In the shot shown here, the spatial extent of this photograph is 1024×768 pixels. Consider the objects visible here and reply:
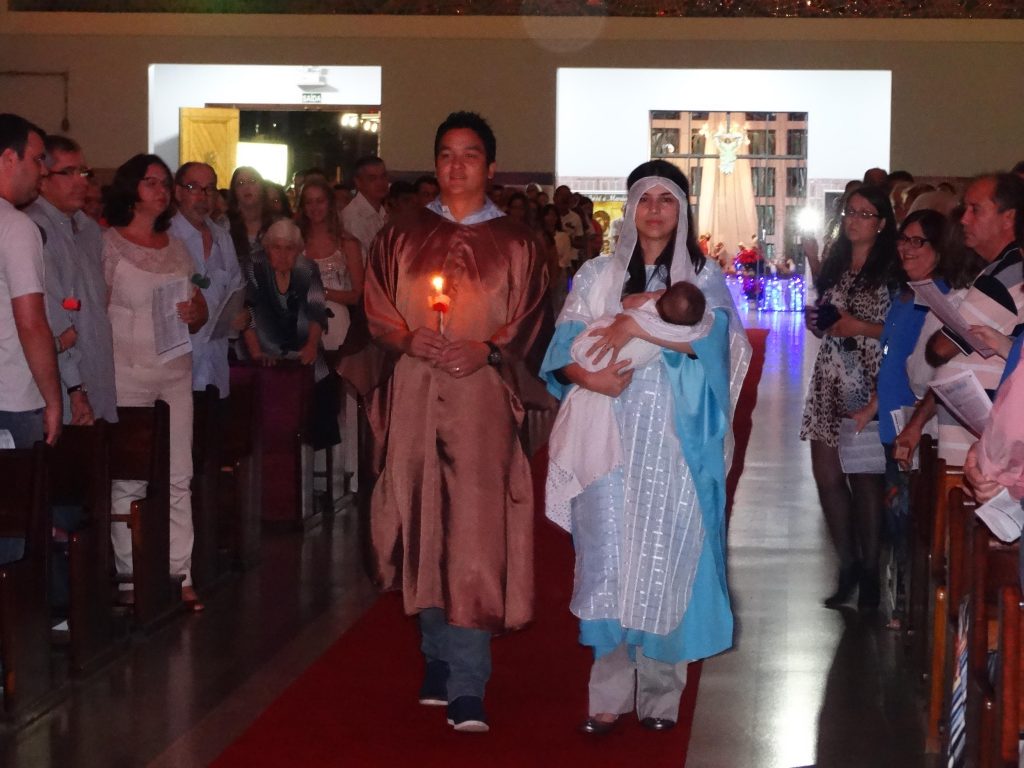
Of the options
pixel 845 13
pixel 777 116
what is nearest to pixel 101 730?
pixel 845 13

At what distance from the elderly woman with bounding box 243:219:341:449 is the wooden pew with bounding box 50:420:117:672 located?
2858mm

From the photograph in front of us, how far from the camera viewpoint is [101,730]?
17.3ft

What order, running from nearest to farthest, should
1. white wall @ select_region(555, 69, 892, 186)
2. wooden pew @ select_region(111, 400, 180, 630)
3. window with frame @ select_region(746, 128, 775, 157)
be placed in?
wooden pew @ select_region(111, 400, 180, 630) → white wall @ select_region(555, 69, 892, 186) → window with frame @ select_region(746, 128, 775, 157)

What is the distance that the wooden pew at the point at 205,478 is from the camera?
715cm

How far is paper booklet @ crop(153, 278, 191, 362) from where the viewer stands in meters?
6.68

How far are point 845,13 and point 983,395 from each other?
62.6 feet

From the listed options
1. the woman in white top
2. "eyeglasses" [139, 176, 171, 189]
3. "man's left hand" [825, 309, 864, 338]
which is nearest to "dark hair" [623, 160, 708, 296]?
"man's left hand" [825, 309, 864, 338]

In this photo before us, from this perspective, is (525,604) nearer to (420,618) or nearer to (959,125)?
(420,618)

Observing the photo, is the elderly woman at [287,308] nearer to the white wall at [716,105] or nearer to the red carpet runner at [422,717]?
the red carpet runner at [422,717]

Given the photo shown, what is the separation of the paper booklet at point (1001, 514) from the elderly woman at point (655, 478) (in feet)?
4.40

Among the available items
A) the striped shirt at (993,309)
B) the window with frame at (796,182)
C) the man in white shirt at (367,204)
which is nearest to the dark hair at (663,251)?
the striped shirt at (993,309)

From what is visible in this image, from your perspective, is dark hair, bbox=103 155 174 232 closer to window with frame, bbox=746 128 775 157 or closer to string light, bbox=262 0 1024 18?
string light, bbox=262 0 1024 18

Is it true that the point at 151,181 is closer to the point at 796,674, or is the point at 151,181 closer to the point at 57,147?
the point at 57,147

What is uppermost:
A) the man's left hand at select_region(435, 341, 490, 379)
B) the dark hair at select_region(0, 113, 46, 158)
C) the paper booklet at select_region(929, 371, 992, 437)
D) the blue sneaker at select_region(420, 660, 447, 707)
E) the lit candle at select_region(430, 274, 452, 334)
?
the dark hair at select_region(0, 113, 46, 158)
